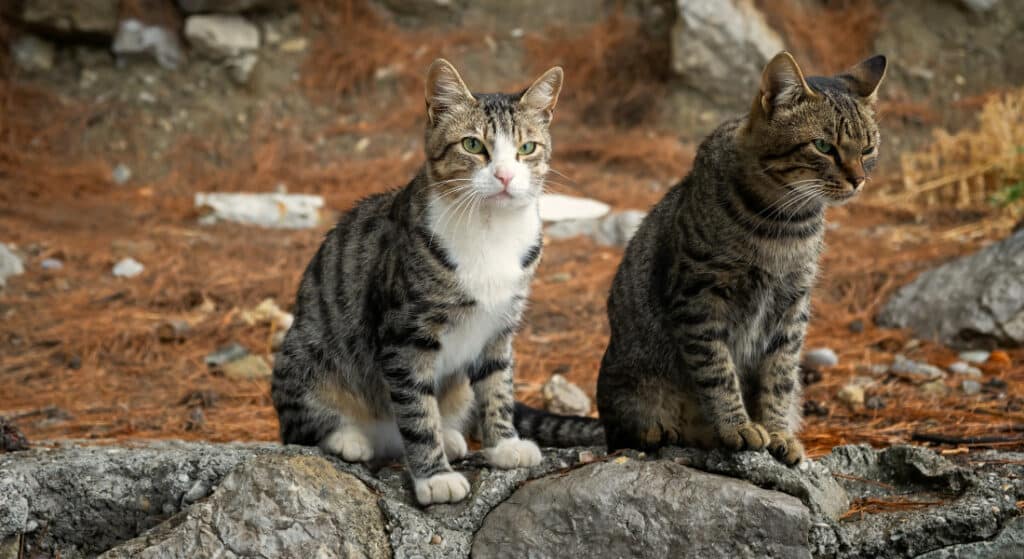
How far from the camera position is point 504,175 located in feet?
10.5

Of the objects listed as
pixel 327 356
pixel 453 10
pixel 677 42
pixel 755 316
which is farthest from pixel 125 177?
pixel 755 316

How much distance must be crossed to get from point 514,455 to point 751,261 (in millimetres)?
994

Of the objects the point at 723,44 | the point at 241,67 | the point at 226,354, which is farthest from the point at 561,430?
the point at 241,67

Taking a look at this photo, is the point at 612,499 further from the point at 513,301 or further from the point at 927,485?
the point at 927,485

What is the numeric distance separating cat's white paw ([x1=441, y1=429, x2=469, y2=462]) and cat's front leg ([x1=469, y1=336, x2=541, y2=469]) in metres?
0.10

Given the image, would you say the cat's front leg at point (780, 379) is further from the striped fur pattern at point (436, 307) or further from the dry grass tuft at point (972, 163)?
the dry grass tuft at point (972, 163)

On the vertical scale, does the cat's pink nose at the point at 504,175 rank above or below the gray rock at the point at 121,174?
above

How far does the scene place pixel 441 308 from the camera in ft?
10.5

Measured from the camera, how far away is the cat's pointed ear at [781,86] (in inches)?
120

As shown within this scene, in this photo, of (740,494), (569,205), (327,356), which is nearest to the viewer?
(740,494)

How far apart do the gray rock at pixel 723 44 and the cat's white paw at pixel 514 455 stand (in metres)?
6.15

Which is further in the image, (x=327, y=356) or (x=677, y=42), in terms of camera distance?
(x=677, y=42)

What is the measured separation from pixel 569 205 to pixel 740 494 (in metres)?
5.02

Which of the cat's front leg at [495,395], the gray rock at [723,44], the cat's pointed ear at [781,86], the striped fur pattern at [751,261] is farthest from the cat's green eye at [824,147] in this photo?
the gray rock at [723,44]
